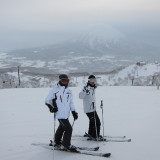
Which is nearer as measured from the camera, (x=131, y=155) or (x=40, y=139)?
(x=131, y=155)

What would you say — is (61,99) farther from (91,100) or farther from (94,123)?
(94,123)

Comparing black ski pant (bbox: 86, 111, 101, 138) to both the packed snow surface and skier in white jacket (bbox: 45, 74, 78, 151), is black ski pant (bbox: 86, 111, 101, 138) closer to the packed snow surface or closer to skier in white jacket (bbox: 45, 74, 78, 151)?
the packed snow surface

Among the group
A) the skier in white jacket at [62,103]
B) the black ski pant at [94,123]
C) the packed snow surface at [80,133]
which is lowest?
the packed snow surface at [80,133]

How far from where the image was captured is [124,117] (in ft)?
32.4

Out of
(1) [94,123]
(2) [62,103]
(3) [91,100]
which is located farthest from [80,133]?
(2) [62,103]

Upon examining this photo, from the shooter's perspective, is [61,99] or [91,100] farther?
[91,100]

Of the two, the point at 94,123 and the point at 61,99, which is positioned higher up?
the point at 61,99

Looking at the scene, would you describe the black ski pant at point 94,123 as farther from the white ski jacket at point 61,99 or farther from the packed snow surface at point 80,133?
the white ski jacket at point 61,99

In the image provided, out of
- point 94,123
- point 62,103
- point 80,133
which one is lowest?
point 80,133

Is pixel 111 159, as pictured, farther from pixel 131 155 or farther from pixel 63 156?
pixel 63 156

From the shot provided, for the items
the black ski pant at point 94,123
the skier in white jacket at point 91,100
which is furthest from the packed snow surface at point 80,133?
the skier in white jacket at point 91,100

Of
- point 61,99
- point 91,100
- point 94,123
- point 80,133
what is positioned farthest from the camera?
point 80,133

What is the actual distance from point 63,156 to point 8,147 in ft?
5.36

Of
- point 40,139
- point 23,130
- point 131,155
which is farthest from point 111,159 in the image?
point 23,130
